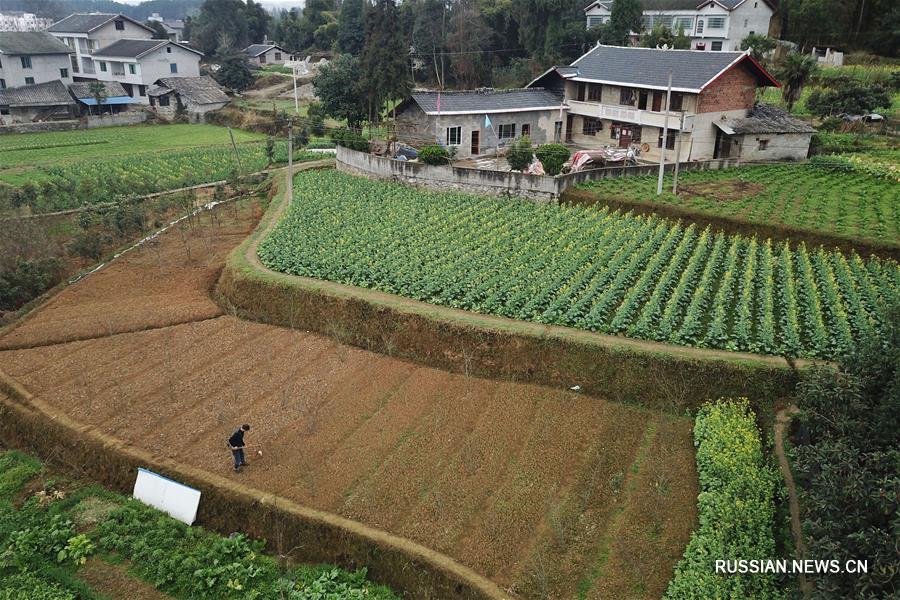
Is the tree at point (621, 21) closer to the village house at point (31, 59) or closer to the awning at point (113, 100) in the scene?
the awning at point (113, 100)

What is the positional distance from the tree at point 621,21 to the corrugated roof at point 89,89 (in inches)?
1787

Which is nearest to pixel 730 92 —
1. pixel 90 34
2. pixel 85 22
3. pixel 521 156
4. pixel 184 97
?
pixel 521 156

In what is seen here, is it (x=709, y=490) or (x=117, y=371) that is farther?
(x=117, y=371)

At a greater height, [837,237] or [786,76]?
[786,76]

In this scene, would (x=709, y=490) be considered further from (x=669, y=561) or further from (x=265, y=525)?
(x=265, y=525)

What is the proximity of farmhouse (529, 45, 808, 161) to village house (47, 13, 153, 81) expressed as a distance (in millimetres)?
50334

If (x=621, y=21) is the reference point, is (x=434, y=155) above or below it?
below

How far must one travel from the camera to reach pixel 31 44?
64.3m

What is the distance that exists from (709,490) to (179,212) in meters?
31.8

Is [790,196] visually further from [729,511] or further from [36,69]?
[36,69]

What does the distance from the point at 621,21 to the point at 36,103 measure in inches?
1988

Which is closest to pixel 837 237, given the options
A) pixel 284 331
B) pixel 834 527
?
pixel 834 527

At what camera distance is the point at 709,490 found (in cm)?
1484

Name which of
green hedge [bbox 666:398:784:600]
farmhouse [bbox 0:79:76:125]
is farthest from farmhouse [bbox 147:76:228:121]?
green hedge [bbox 666:398:784:600]
